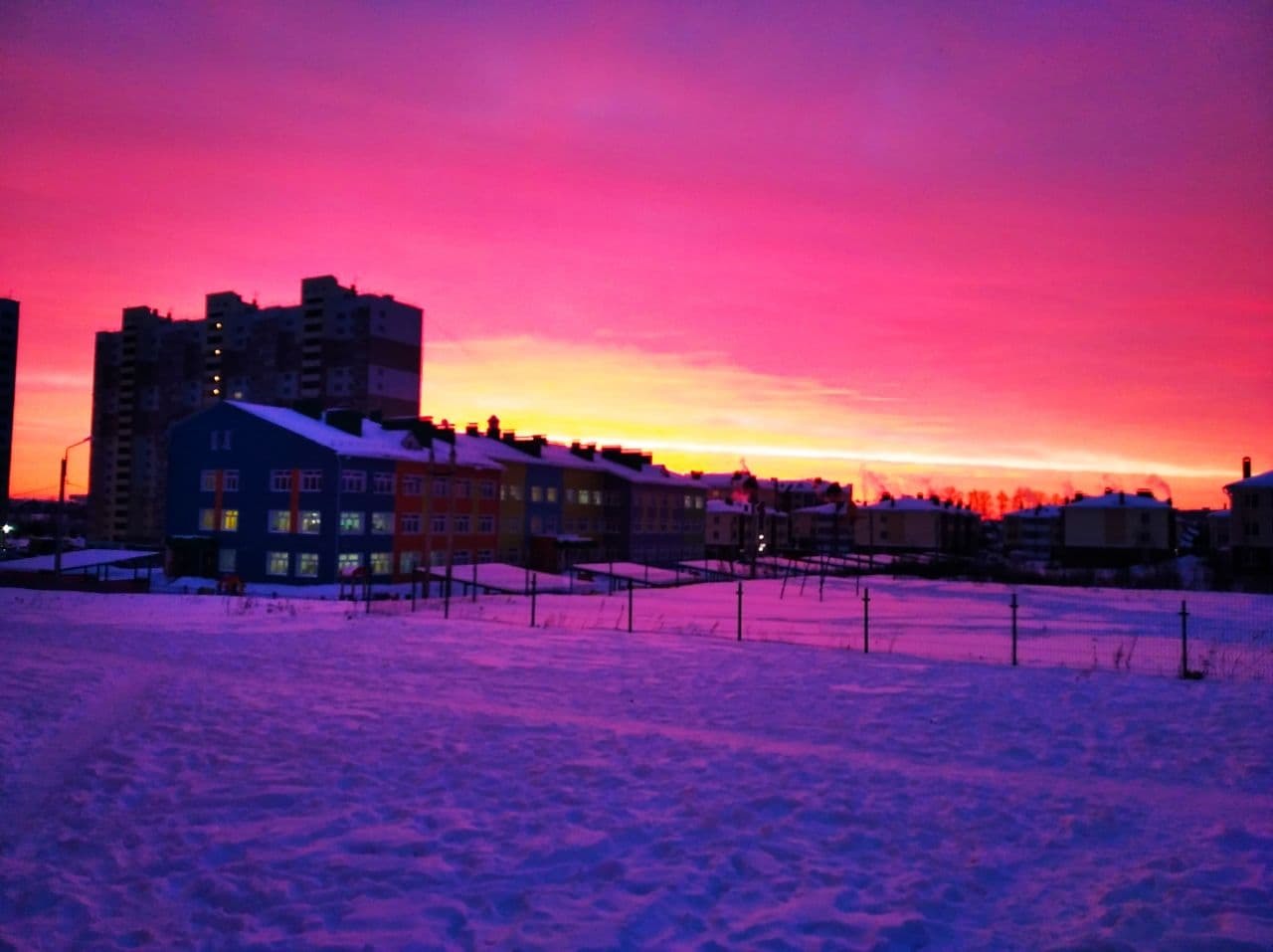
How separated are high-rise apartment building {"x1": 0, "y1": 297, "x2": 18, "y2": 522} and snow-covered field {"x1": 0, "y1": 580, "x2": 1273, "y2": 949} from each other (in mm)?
145903

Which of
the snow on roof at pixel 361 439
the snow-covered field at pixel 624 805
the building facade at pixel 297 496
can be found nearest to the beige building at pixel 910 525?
the snow on roof at pixel 361 439

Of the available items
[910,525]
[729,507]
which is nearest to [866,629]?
[729,507]

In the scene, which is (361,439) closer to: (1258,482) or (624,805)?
(624,805)

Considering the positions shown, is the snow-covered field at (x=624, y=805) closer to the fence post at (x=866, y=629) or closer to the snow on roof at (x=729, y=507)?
the fence post at (x=866, y=629)

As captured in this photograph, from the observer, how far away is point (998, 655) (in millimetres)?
23547

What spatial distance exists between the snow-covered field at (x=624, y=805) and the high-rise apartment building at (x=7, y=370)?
5744 inches

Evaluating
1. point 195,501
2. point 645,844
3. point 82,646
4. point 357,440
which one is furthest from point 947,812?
point 195,501

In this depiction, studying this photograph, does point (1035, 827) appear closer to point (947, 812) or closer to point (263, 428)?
point (947, 812)

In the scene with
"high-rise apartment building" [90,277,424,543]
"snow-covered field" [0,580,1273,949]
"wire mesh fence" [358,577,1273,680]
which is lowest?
"wire mesh fence" [358,577,1273,680]

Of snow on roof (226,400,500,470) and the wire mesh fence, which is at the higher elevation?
snow on roof (226,400,500,470)

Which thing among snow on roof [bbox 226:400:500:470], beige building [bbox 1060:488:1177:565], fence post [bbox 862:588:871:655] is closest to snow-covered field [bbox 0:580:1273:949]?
fence post [bbox 862:588:871:655]

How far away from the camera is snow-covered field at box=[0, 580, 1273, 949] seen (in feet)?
22.2

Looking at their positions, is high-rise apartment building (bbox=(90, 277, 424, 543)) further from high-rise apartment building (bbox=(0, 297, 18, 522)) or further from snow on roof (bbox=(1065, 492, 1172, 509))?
snow on roof (bbox=(1065, 492, 1172, 509))

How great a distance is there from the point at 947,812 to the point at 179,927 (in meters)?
6.91
